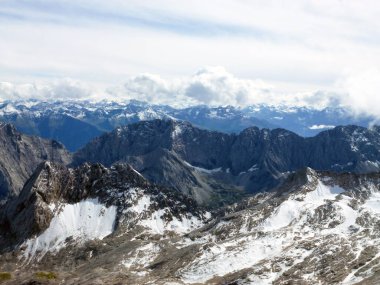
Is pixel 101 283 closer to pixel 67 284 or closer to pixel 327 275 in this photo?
pixel 67 284

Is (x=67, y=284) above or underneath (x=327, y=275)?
underneath

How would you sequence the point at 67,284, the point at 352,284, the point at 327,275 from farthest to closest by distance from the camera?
the point at 67,284, the point at 327,275, the point at 352,284

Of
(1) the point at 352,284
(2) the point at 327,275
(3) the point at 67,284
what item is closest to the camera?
(1) the point at 352,284

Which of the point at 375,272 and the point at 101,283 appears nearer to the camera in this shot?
the point at 375,272

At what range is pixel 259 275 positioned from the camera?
185m

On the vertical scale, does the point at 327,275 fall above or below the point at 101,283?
above

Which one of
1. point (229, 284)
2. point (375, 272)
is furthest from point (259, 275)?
point (375, 272)

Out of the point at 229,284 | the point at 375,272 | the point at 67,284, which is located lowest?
the point at 67,284

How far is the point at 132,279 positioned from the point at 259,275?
1861 inches

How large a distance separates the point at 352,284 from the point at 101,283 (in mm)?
85421

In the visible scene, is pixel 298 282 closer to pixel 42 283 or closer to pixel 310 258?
pixel 310 258

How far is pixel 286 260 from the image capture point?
19838 centimetres

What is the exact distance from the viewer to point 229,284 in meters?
183

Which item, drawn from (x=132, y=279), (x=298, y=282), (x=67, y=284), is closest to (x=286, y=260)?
(x=298, y=282)
